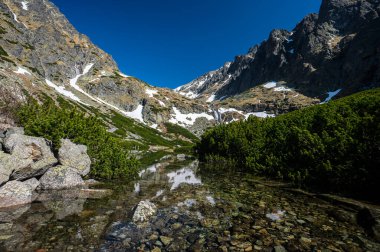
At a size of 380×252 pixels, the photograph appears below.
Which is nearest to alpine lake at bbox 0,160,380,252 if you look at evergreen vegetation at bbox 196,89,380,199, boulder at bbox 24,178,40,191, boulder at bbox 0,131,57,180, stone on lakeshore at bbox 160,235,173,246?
stone on lakeshore at bbox 160,235,173,246

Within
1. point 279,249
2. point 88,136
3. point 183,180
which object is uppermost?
point 88,136

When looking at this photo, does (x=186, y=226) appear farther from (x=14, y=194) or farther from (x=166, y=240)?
(x=14, y=194)

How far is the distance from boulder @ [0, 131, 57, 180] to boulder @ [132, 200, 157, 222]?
25.6 feet

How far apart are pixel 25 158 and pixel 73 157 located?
4144 millimetres

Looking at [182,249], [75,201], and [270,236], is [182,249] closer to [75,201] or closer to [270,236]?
[270,236]

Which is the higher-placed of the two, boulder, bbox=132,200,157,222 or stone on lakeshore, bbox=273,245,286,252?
stone on lakeshore, bbox=273,245,286,252

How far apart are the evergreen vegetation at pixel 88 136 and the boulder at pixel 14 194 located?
18.5 ft

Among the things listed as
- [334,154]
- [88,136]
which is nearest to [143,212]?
[334,154]

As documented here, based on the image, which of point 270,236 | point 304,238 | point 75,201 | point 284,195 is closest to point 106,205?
point 75,201

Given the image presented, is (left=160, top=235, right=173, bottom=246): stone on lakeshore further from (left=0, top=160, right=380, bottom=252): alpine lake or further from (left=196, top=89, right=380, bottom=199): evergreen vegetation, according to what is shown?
(left=196, top=89, right=380, bottom=199): evergreen vegetation

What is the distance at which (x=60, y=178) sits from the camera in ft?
55.5

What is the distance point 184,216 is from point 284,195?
7956mm

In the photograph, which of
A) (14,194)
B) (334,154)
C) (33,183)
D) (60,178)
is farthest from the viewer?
(334,154)

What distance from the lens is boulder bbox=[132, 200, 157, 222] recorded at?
11164 mm
